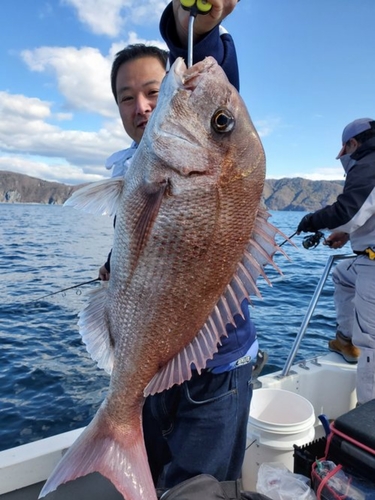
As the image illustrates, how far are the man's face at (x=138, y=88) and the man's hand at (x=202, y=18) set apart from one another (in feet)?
1.14

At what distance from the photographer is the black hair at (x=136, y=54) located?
235 cm

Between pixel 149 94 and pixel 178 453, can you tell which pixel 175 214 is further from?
pixel 178 453

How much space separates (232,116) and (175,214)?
437 millimetres

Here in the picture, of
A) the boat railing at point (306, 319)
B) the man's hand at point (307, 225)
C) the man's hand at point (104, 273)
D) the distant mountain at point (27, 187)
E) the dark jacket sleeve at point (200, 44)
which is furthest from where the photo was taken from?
the distant mountain at point (27, 187)

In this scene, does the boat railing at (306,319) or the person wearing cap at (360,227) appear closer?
the person wearing cap at (360,227)

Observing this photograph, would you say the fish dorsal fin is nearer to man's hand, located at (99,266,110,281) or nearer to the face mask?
man's hand, located at (99,266,110,281)

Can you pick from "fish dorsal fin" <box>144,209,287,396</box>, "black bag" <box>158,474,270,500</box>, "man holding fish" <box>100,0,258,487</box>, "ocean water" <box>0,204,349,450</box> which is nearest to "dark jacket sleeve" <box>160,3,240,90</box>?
"man holding fish" <box>100,0,258,487</box>

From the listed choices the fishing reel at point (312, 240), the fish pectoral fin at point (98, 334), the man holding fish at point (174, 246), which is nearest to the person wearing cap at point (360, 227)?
the fishing reel at point (312, 240)

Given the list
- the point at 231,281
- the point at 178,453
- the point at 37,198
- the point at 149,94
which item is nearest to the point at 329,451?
the point at 178,453

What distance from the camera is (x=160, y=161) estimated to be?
1554 mm

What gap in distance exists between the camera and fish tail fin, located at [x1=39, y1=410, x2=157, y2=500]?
68.7 inches

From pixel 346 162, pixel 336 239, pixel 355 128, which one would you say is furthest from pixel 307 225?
pixel 355 128

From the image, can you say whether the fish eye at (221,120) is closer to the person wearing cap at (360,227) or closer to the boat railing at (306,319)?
the person wearing cap at (360,227)

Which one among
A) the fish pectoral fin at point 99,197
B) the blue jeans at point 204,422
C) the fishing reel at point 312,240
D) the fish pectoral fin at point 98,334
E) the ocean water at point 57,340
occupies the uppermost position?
the fish pectoral fin at point 99,197
